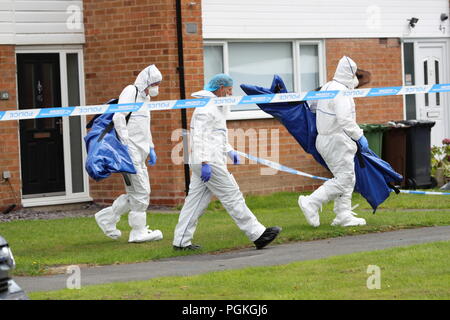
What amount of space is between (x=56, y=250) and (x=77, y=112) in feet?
5.93

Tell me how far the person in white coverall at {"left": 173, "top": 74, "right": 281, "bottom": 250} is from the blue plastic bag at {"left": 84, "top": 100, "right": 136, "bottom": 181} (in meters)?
0.98

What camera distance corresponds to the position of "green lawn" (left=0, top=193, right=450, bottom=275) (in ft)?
38.7

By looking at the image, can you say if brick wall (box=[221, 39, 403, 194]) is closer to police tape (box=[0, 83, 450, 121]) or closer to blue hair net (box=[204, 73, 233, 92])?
police tape (box=[0, 83, 450, 121])

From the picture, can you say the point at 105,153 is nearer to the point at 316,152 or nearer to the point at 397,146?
the point at 316,152

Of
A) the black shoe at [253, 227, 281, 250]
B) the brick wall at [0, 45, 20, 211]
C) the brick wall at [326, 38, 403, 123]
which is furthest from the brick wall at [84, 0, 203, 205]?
the black shoe at [253, 227, 281, 250]

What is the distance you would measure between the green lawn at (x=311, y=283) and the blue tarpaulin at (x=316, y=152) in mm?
3023

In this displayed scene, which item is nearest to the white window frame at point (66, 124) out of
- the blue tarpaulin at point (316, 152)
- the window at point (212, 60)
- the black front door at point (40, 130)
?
the black front door at point (40, 130)

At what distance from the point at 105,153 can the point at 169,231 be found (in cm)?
197

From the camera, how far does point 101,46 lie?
17.3 metres

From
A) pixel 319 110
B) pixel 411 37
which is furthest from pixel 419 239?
pixel 411 37

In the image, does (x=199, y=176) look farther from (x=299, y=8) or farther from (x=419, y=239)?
(x=299, y=8)

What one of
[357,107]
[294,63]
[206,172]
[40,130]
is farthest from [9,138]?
[357,107]

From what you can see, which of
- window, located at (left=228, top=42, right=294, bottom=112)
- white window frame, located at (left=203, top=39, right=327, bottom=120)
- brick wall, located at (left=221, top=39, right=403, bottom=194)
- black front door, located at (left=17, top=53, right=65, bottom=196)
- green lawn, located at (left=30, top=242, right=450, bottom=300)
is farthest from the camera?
window, located at (left=228, top=42, right=294, bottom=112)

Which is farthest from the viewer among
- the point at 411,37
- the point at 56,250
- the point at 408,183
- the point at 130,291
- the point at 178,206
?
the point at 411,37
